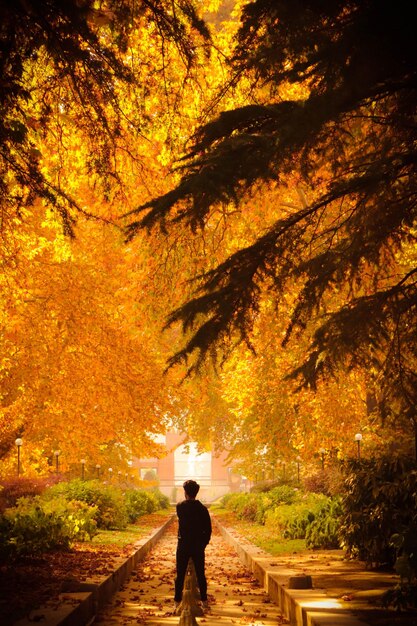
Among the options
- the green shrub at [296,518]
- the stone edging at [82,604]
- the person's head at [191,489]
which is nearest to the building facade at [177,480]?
the green shrub at [296,518]

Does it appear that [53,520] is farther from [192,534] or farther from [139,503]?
[139,503]

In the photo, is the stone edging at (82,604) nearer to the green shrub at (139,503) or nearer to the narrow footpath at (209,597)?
the narrow footpath at (209,597)

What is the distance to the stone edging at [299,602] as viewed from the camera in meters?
8.00

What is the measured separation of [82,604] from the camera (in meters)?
9.04

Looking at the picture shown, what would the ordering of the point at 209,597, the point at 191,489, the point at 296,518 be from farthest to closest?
the point at 296,518 → the point at 209,597 → the point at 191,489

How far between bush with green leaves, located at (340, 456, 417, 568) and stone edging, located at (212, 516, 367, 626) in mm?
1309

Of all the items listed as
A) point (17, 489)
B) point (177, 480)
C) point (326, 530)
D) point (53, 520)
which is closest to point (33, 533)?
point (53, 520)

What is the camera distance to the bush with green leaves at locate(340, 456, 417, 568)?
11624 millimetres

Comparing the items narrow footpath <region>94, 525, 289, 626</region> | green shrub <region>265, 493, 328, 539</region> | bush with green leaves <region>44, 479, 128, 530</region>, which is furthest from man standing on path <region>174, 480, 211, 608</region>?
bush with green leaves <region>44, 479, 128, 530</region>

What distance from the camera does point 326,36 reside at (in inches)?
261

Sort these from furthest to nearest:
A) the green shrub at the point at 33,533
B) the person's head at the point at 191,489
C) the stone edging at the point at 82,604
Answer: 1. the green shrub at the point at 33,533
2. the person's head at the point at 191,489
3. the stone edging at the point at 82,604

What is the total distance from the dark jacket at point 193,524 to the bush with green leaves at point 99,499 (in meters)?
12.8

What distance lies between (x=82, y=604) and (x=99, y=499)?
1550 centimetres

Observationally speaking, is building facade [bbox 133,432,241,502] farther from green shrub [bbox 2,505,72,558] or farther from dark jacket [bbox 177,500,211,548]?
dark jacket [bbox 177,500,211,548]
